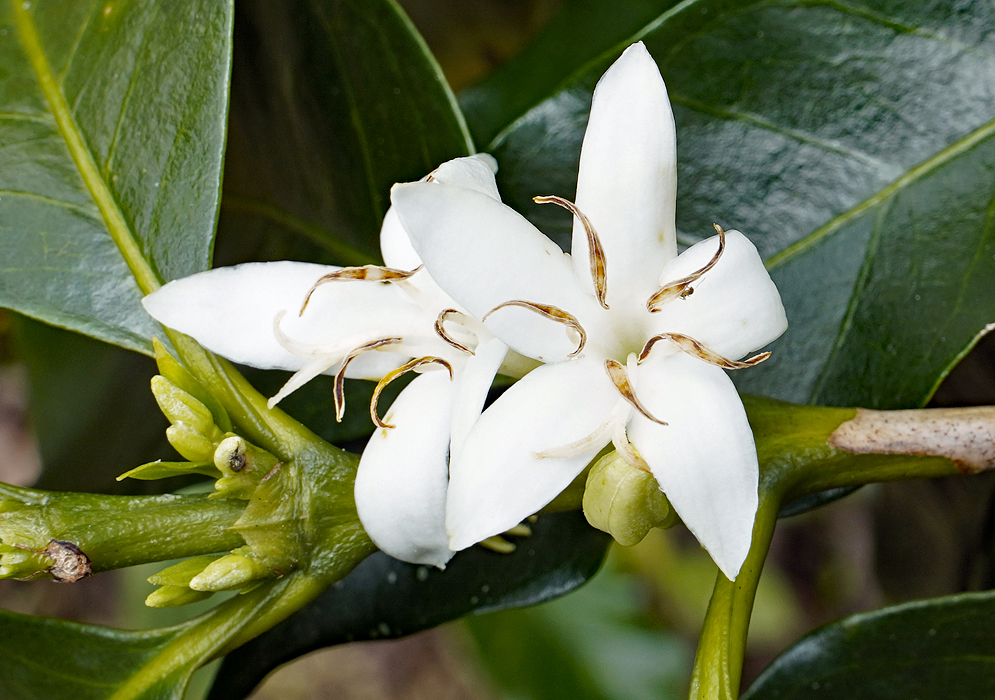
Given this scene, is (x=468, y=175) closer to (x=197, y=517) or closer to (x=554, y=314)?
(x=554, y=314)

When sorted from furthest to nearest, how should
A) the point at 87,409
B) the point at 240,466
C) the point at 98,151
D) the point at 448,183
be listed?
the point at 87,409 → the point at 98,151 → the point at 240,466 → the point at 448,183

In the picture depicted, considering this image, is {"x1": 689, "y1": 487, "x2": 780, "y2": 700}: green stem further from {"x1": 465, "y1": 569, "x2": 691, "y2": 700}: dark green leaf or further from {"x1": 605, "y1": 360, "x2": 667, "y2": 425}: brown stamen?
{"x1": 465, "y1": 569, "x2": 691, "y2": 700}: dark green leaf

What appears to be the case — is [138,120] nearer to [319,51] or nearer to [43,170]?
[43,170]

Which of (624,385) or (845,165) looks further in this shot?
(845,165)

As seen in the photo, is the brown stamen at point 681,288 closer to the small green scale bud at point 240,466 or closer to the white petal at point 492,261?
the white petal at point 492,261

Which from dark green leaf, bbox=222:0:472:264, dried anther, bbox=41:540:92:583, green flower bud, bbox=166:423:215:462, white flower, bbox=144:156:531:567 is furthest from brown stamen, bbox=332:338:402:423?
dark green leaf, bbox=222:0:472:264

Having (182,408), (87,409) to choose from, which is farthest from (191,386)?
(87,409)

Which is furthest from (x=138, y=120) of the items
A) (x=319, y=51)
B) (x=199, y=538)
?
(x=199, y=538)

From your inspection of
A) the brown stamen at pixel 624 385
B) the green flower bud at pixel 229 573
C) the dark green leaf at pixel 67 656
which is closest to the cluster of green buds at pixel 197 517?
the green flower bud at pixel 229 573
